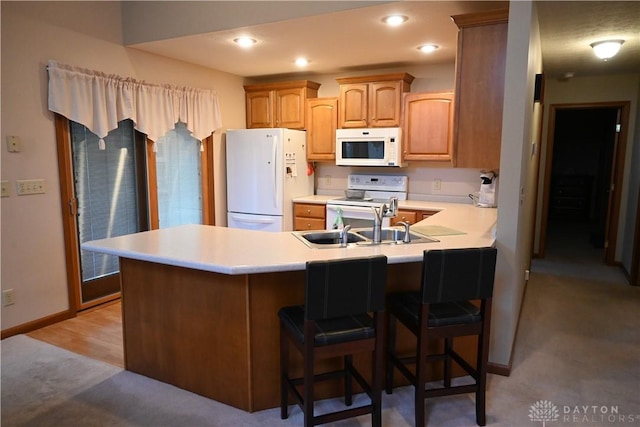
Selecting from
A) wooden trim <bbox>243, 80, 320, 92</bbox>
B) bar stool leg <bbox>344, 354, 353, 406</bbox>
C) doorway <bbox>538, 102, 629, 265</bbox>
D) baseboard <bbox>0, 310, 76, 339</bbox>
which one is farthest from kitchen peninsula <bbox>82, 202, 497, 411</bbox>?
doorway <bbox>538, 102, 629, 265</bbox>

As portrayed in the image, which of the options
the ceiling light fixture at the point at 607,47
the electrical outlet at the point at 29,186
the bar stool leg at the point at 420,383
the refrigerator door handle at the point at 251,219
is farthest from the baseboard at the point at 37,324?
the ceiling light fixture at the point at 607,47

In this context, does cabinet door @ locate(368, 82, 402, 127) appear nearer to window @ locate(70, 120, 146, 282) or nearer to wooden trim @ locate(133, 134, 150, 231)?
wooden trim @ locate(133, 134, 150, 231)

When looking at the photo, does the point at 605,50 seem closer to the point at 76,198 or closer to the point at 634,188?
the point at 634,188

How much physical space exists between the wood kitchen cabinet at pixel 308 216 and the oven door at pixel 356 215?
108 mm

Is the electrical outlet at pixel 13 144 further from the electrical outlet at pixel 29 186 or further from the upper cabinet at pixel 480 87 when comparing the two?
the upper cabinet at pixel 480 87

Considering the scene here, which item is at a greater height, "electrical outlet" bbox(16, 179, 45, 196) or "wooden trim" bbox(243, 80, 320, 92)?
"wooden trim" bbox(243, 80, 320, 92)

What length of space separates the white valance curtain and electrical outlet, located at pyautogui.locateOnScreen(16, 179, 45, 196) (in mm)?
565

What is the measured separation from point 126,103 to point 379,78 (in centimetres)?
251

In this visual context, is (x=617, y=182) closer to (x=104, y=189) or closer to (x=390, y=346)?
(x=390, y=346)

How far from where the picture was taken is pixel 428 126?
4.26m

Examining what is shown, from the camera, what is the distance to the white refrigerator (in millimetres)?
4645

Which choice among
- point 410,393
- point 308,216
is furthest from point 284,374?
point 308,216

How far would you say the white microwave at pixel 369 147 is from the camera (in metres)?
4.43

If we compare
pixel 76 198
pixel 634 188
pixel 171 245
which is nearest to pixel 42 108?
pixel 76 198
